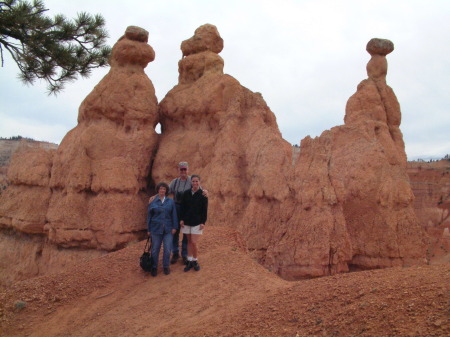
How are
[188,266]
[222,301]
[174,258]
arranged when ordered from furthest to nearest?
[174,258] → [188,266] → [222,301]

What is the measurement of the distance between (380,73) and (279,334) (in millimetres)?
17058

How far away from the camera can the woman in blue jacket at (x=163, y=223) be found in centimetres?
715

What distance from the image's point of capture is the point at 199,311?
5.98 m

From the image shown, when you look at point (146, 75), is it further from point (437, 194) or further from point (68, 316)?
point (437, 194)

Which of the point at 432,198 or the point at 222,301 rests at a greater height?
the point at 432,198

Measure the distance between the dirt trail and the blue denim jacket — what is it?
0.81 meters

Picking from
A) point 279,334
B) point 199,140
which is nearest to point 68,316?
point 279,334

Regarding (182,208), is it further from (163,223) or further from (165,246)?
(165,246)

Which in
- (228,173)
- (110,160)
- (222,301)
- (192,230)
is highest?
(110,160)

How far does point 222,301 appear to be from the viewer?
609 cm

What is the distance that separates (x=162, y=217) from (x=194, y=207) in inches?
22.5

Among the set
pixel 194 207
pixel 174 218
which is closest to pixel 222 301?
pixel 194 207

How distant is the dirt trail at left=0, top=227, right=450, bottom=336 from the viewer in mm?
4223

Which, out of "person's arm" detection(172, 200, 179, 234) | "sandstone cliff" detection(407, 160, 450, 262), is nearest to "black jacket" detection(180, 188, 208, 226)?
"person's arm" detection(172, 200, 179, 234)
